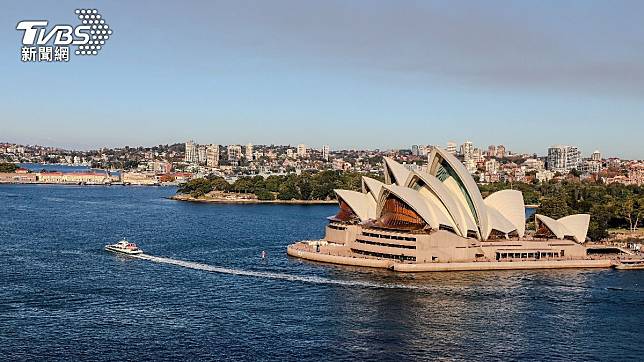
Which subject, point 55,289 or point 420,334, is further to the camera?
point 55,289

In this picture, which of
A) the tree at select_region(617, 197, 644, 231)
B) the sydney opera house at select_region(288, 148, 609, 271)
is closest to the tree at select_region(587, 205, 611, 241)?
the tree at select_region(617, 197, 644, 231)

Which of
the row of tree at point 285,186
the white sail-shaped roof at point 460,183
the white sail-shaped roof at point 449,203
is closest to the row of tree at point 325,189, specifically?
the row of tree at point 285,186

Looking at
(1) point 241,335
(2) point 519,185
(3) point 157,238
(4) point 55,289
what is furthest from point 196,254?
(2) point 519,185

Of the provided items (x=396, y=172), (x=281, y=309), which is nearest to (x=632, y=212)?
(x=396, y=172)

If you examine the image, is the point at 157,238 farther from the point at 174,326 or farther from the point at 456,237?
the point at 174,326

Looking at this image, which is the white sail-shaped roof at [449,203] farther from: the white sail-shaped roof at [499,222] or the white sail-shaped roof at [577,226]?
the white sail-shaped roof at [577,226]

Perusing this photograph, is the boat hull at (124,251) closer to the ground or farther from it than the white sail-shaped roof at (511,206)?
closer to the ground

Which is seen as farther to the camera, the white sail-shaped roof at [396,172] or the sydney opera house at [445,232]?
the white sail-shaped roof at [396,172]
